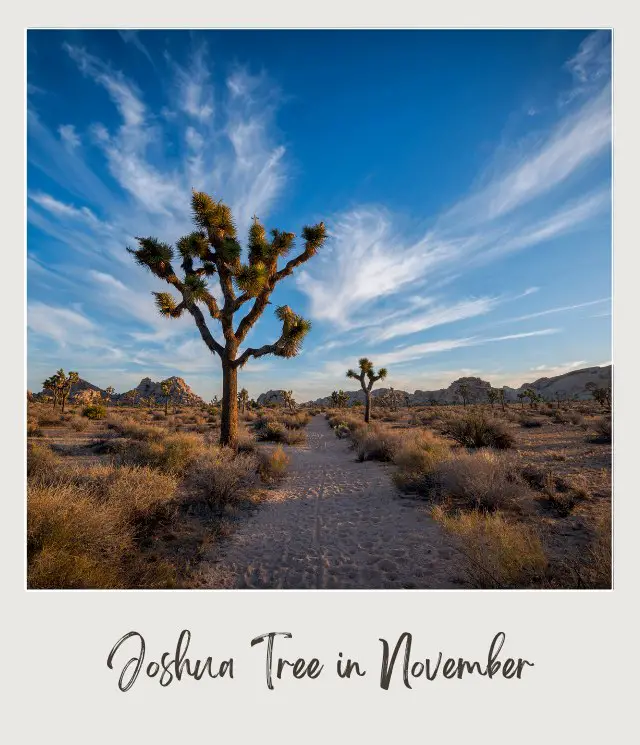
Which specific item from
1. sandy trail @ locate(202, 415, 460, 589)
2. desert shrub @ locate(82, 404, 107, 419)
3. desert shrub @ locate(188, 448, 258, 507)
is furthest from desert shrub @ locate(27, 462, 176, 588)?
desert shrub @ locate(82, 404, 107, 419)

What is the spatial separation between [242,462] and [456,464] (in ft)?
16.0

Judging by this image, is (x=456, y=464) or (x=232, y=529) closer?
(x=232, y=529)

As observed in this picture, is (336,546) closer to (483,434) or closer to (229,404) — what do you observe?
(229,404)

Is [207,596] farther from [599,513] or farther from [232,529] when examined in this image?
[599,513]

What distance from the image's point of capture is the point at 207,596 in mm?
2684

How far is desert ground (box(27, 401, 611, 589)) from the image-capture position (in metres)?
3.52

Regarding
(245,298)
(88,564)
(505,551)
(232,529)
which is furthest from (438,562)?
(245,298)

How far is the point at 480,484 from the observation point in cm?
570

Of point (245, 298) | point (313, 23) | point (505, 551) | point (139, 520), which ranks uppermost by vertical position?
point (313, 23)

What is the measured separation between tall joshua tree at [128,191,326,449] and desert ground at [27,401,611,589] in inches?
109

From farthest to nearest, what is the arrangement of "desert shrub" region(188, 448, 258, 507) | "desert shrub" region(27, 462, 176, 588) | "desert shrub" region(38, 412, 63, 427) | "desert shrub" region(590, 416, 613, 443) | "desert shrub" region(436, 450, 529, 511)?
"desert shrub" region(38, 412, 63, 427)
"desert shrub" region(590, 416, 613, 443)
"desert shrub" region(188, 448, 258, 507)
"desert shrub" region(436, 450, 529, 511)
"desert shrub" region(27, 462, 176, 588)

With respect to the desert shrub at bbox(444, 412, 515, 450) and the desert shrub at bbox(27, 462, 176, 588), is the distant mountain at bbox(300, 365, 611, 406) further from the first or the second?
the desert shrub at bbox(27, 462, 176, 588)

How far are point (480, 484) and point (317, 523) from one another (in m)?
2.89

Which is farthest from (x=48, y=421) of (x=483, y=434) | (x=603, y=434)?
(x=603, y=434)
